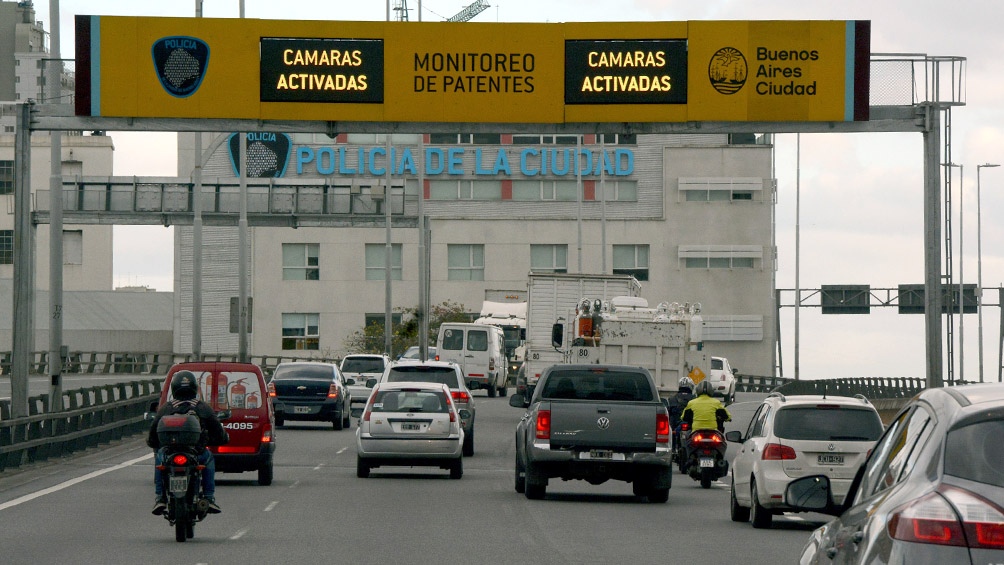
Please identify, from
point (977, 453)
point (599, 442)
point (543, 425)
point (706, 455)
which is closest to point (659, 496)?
point (599, 442)

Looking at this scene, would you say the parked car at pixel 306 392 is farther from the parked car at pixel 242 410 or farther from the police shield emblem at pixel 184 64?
the parked car at pixel 242 410

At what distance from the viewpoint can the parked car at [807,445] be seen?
679 inches

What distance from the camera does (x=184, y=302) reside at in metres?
92.8

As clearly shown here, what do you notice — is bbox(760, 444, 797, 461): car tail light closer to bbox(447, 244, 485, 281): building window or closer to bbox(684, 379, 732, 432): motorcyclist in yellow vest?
bbox(684, 379, 732, 432): motorcyclist in yellow vest

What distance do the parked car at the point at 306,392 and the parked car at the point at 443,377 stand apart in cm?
673

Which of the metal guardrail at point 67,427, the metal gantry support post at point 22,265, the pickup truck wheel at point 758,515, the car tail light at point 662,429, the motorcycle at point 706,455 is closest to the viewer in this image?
the pickup truck wheel at point 758,515

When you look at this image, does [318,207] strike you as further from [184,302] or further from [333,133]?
[333,133]

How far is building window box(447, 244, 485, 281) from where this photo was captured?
92438 millimetres

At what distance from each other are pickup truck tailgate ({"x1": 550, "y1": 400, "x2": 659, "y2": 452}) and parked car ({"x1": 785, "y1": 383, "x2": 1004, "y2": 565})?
48.2 ft

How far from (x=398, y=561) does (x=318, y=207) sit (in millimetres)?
52189

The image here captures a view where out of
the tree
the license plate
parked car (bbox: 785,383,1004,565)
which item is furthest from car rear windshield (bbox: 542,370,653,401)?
the tree

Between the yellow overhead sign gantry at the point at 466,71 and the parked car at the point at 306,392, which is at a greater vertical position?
the yellow overhead sign gantry at the point at 466,71

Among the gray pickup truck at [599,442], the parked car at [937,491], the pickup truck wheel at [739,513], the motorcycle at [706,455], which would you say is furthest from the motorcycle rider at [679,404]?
the parked car at [937,491]

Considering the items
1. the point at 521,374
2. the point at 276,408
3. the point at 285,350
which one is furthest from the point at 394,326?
the point at 276,408
